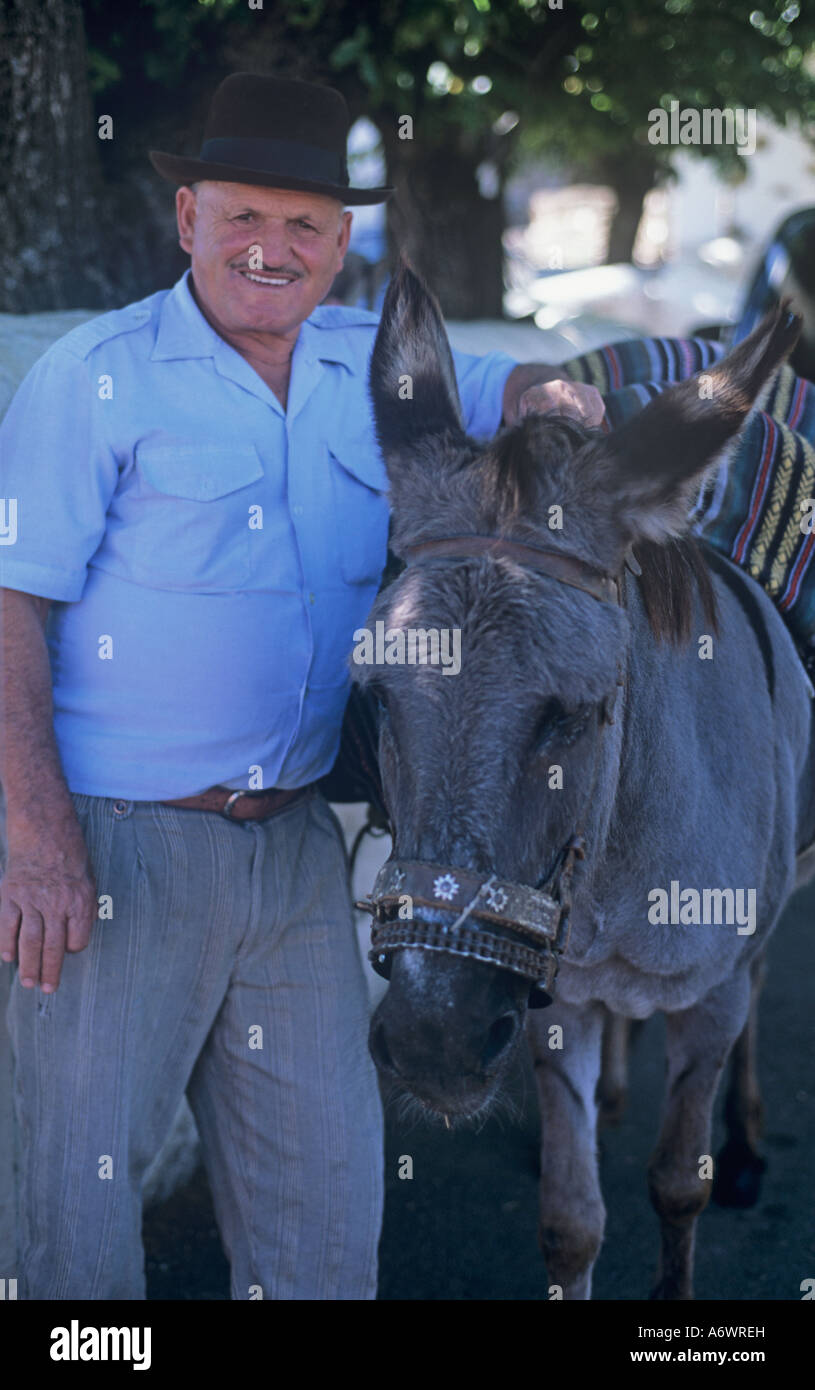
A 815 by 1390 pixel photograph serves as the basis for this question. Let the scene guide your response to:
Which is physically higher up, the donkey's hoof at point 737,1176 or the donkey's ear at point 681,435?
the donkey's ear at point 681,435

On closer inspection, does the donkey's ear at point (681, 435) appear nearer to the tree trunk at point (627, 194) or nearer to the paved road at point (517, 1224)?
the paved road at point (517, 1224)

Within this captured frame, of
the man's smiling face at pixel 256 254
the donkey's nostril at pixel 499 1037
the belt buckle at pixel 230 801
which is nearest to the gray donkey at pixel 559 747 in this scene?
the donkey's nostril at pixel 499 1037

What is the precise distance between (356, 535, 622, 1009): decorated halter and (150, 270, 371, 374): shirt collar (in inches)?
30.4

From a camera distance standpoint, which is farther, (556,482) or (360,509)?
(360,509)

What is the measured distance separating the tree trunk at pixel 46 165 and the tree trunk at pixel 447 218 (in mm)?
2969

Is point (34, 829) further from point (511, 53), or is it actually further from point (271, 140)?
point (511, 53)

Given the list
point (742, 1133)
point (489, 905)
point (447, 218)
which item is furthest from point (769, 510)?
point (447, 218)

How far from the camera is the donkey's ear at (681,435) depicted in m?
2.18

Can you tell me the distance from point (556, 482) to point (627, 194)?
413 inches

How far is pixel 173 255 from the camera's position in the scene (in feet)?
16.8

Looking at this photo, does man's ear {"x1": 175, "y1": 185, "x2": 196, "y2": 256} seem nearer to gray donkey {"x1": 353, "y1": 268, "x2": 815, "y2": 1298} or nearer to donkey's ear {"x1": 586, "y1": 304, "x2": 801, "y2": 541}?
gray donkey {"x1": 353, "y1": 268, "x2": 815, "y2": 1298}

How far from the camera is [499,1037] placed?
2.03m
